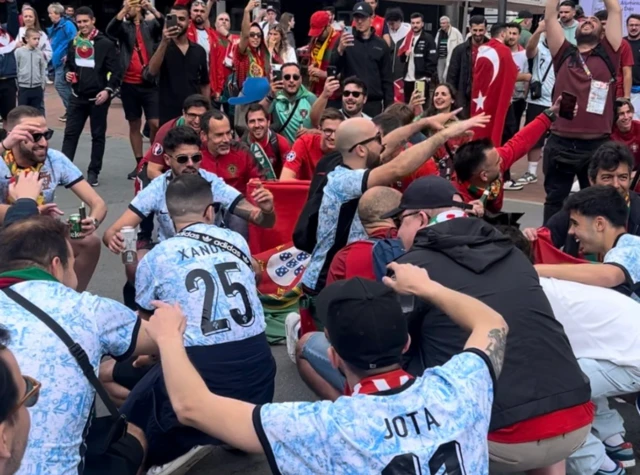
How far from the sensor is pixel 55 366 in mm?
2688

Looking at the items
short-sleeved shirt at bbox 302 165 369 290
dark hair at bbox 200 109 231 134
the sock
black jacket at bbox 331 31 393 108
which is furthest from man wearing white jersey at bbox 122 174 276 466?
black jacket at bbox 331 31 393 108

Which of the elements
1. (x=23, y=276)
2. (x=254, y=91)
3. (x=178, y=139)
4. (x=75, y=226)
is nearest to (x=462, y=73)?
(x=254, y=91)

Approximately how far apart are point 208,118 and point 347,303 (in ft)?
12.8

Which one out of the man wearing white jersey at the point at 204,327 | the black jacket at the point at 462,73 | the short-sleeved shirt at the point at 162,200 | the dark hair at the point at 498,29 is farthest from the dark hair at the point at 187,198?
the dark hair at the point at 498,29

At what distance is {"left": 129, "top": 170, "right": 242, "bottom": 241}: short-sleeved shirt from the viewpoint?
511 centimetres

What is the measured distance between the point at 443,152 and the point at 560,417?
3.62 metres

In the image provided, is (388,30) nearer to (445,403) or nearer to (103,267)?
(103,267)

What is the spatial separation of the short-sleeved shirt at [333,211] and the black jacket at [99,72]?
5583mm

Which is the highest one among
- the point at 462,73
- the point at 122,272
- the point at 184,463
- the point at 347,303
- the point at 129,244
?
the point at 347,303

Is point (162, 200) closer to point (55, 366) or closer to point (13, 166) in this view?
point (13, 166)

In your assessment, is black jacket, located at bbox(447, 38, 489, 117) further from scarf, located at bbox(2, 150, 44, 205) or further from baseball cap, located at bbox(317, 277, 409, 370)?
baseball cap, located at bbox(317, 277, 409, 370)

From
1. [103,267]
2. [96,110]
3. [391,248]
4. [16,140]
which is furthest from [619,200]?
[96,110]

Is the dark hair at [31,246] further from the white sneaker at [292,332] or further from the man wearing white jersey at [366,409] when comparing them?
the white sneaker at [292,332]

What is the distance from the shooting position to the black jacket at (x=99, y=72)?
932cm
